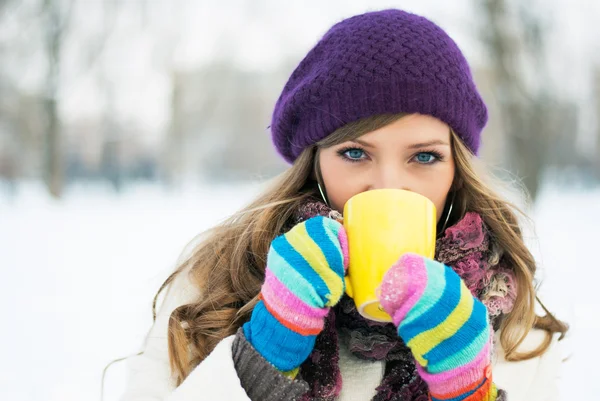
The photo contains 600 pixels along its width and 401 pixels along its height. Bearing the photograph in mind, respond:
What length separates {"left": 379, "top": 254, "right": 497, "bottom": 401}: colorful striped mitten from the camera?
107 cm

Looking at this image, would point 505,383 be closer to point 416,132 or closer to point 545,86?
point 416,132

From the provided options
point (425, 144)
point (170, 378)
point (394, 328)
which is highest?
point (425, 144)

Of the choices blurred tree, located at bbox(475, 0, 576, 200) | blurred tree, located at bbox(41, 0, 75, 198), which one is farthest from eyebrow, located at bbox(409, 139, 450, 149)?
blurred tree, located at bbox(41, 0, 75, 198)

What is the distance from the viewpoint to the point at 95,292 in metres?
4.84

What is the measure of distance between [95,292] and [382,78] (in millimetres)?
4108

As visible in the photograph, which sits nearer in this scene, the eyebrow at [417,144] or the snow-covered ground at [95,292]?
the eyebrow at [417,144]

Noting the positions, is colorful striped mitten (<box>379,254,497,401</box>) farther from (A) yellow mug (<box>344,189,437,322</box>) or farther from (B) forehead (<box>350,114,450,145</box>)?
(B) forehead (<box>350,114,450,145</box>)

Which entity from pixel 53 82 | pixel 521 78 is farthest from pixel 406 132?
pixel 53 82

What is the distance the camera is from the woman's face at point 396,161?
1.36 metres

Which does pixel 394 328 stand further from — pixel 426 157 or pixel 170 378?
pixel 170 378

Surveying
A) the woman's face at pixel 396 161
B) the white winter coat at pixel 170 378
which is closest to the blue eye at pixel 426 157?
the woman's face at pixel 396 161

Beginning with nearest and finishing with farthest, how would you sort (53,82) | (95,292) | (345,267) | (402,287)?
(402,287) < (345,267) < (95,292) < (53,82)

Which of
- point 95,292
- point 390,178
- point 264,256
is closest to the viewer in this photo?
point 390,178

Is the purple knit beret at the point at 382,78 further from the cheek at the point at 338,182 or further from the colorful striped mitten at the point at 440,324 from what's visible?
the colorful striped mitten at the point at 440,324
